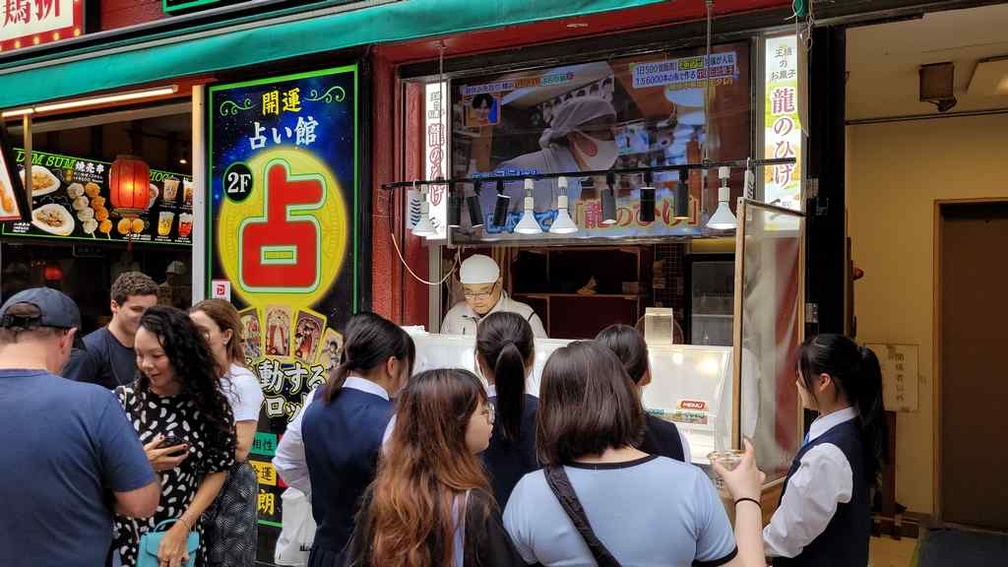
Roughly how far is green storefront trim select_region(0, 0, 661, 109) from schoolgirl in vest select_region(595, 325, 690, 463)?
1755 millimetres

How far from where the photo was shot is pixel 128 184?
959 cm

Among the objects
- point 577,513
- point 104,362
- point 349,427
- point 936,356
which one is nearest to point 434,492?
point 577,513

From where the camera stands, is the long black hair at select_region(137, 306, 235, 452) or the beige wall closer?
the long black hair at select_region(137, 306, 235, 452)

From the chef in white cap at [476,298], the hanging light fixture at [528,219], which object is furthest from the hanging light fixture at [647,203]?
the chef in white cap at [476,298]

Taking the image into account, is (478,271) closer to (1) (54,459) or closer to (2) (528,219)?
(2) (528,219)

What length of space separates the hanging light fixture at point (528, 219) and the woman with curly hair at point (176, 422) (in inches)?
105

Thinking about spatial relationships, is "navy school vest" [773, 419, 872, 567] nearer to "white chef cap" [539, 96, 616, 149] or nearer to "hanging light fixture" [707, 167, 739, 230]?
"hanging light fixture" [707, 167, 739, 230]

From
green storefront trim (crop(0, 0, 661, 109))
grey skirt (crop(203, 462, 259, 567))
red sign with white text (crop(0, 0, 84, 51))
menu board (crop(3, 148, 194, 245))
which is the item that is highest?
red sign with white text (crop(0, 0, 84, 51))

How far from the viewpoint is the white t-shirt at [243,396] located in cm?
372

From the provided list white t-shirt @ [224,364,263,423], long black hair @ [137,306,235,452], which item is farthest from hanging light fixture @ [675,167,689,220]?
→ long black hair @ [137,306,235,452]

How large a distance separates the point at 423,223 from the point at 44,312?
318 cm

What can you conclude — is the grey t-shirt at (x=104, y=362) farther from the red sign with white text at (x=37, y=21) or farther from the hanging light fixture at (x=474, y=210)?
the red sign with white text at (x=37, y=21)

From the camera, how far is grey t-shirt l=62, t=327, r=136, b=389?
167 inches

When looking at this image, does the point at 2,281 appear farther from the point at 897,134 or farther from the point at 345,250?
the point at 897,134
